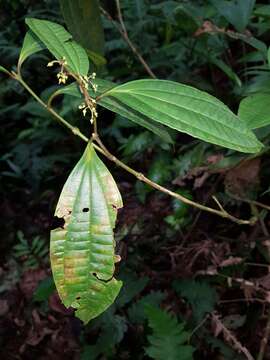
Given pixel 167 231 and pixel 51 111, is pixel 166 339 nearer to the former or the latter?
pixel 167 231

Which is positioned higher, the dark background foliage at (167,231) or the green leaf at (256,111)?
the green leaf at (256,111)

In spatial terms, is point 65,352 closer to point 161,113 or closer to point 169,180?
point 169,180

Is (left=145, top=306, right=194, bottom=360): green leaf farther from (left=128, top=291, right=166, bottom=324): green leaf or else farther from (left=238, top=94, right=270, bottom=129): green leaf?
(left=238, top=94, right=270, bottom=129): green leaf

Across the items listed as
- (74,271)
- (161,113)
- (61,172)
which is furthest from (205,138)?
(61,172)

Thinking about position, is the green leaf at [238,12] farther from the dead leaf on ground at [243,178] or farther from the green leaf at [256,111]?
the green leaf at [256,111]

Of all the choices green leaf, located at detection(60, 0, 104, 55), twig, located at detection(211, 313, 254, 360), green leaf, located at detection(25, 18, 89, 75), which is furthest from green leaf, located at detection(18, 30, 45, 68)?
twig, located at detection(211, 313, 254, 360)

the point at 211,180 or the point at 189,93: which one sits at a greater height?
the point at 189,93

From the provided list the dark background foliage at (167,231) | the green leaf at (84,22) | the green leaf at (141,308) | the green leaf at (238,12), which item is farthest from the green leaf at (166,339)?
the green leaf at (238,12)
